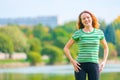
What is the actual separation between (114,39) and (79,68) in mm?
90146

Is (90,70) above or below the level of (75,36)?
below

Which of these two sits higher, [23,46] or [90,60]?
[90,60]

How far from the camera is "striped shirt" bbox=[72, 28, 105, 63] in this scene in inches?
348

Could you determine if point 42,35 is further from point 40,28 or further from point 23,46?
point 23,46

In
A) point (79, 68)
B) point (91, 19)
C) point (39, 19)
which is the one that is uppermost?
point (91, 19)

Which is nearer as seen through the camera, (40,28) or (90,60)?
(90,60)

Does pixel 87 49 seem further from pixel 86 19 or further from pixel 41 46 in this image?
pixel 41 46

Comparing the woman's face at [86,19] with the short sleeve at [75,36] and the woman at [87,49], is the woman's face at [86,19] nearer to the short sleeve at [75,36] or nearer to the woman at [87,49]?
the woman at [87,49]

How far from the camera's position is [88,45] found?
8859 mm

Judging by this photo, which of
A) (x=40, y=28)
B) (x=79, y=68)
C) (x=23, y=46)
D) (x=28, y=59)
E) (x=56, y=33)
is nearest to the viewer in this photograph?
(x=79, y=68)

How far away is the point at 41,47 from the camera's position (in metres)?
94.4

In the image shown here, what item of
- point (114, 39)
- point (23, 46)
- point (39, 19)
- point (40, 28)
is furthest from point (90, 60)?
point (39, 19)

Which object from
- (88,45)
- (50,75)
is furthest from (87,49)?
(50,75)

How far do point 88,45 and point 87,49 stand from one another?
0.20ft
